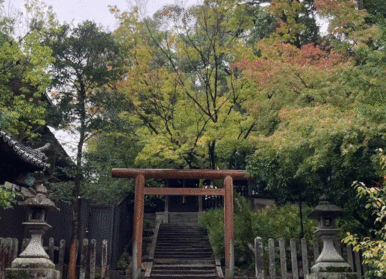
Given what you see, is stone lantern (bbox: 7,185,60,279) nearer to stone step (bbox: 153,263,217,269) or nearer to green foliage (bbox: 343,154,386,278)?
green foliage (bbox: 343,154,386,278)

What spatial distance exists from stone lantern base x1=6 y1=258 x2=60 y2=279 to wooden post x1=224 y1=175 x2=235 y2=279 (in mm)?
7657

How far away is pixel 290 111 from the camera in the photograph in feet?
43.2

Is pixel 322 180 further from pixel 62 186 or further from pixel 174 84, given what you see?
pixel 62 186

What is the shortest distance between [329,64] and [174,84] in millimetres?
6442

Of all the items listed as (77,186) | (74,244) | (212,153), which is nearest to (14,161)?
(74,244)

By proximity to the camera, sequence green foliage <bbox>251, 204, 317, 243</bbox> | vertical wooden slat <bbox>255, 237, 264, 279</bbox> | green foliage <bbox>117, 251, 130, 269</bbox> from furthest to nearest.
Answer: green foliage <bbox>117, 251, 130, 269</bbox> → green foliage <bbox>251, 204, 317, 243</bbox> → vertical wooden slat <bbox>255, 237, 264, 279</bbox>

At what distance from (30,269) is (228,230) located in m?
8.53

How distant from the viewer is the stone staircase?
17.0 meters

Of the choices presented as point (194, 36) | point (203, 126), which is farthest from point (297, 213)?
point (194, 36)

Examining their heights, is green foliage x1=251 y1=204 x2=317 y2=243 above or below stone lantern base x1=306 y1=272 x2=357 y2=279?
above

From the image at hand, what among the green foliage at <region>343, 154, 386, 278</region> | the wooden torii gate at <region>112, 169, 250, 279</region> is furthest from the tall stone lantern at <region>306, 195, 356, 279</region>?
the wooden torii gate at <region>112, 169, 250, 279</region>

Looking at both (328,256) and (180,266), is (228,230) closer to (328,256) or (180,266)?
(180,266)

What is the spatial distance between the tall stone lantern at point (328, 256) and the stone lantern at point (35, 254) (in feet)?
20.3

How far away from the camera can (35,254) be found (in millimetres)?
10320
